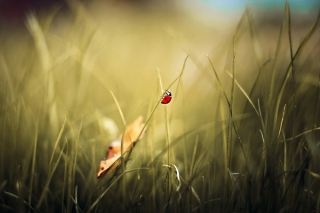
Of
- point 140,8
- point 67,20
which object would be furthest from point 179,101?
point 140,8

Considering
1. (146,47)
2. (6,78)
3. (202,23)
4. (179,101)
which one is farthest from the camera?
(202,23)

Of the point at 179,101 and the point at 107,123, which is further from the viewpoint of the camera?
the point at 179,101

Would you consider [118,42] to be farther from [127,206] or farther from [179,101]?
[127,206]

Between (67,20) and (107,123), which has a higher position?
(67,20)

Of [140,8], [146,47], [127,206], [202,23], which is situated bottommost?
[127,206]

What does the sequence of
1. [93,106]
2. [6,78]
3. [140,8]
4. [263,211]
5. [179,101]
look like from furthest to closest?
[140,8] → [179,101] → [93,106] → [6,78] → [263,211]

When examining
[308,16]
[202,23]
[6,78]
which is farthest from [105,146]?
[202,23]
